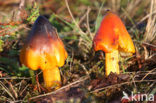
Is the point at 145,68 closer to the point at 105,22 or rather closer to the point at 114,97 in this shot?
the point at 114,97

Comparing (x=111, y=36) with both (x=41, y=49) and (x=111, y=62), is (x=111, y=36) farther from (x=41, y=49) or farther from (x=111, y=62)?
(x=41, y=49)

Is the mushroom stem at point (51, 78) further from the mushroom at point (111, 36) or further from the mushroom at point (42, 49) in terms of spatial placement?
the mushroom at point (111, 36)

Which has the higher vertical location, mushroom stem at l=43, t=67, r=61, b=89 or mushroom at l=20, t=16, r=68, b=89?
mushroom at l=20, t=16, r=68, b=89

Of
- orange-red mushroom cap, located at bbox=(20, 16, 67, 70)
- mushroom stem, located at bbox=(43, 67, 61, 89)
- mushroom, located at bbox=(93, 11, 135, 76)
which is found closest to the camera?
orange-red mushroom cap, located at bbox=(20, 16, 67, 70)

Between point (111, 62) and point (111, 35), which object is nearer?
point (111, 35)

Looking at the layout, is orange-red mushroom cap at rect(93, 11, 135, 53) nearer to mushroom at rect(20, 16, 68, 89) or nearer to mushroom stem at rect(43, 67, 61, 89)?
mushroom at rect(20, 16, 68, 89)

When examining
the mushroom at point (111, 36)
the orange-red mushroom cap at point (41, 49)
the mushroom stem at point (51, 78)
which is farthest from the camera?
the mushroom stem at point (51, 78)

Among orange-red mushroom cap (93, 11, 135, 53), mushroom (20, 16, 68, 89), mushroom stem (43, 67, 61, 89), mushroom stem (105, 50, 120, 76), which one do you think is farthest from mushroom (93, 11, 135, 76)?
mushroom stem (43, 67, 61, 89)

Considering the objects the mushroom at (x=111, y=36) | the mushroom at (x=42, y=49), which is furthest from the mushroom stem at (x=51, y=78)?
the mushroom at (x=111, y=36)

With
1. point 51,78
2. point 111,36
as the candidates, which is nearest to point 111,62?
point 111,36
